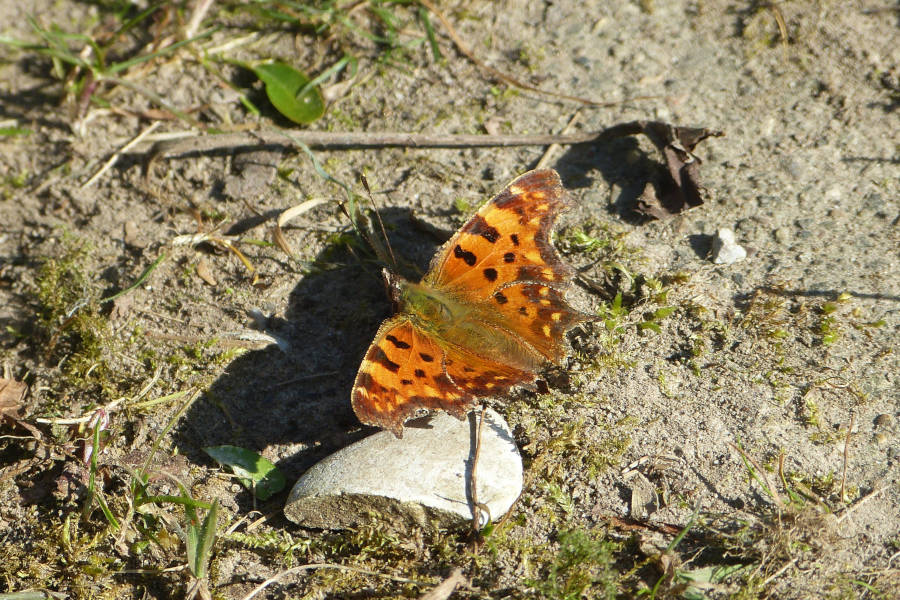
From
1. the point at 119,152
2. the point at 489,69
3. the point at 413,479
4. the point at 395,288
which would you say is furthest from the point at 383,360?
the point at 119,152

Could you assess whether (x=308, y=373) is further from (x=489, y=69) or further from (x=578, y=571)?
(x=489, y=69)

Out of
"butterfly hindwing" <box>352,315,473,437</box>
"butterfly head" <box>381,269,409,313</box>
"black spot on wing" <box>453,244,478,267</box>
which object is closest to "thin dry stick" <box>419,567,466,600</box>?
"butterfly hindwing" <box>352,315,473,437</box>

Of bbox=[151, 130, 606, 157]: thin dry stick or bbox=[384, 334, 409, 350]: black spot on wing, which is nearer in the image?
bbox=[384, 334, 409, 350]: black spot on wing

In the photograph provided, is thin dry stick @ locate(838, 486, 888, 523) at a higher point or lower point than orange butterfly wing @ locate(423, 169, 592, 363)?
lower

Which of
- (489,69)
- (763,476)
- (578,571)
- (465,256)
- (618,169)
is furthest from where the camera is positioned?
(489,69)

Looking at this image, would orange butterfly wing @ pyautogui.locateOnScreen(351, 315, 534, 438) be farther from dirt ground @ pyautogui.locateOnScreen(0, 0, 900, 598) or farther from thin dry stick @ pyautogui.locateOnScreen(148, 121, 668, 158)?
thin dry stick @ pyautogui.locateOnScreen(148, 121, 668, 158)

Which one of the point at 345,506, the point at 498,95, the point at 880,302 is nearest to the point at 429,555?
the point at 345,506
